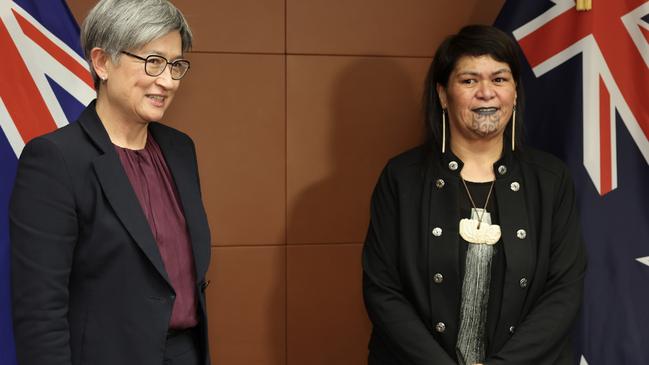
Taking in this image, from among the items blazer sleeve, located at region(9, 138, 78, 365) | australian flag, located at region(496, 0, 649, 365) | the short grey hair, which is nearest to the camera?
blazer sleeve, located at region(9, 138, 78, 365)

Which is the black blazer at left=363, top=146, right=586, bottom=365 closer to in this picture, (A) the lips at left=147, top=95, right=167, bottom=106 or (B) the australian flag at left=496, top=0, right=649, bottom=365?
(B) the australian flag at left=496, top=0, right=649, bottom=365

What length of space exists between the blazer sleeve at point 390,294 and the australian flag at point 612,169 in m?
0.63

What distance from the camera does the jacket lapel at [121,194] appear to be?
1.59 m

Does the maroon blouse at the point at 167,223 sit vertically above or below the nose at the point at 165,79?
below

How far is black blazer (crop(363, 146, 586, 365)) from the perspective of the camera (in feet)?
6.80

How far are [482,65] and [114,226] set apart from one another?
3.89 feet

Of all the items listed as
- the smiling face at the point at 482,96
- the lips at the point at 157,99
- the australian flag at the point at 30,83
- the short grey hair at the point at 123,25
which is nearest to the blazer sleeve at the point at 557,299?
the smiling face at the point at 482,96

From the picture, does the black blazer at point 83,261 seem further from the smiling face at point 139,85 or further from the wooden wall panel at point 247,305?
the wooden wall panel at point 247,305

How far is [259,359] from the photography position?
2844 mm

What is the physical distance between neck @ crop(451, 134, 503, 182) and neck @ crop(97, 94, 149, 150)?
984 millimetres

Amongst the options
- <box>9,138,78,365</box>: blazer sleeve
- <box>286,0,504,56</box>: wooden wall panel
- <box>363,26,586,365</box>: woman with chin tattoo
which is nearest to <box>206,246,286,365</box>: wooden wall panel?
<box>363,26,586,365</box>: woman with chin tattoo

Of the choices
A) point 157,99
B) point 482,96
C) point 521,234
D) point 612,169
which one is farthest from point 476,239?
point 157,99

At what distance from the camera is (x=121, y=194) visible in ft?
5.30

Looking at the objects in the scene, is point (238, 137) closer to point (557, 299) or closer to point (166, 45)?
point (166, 45)
